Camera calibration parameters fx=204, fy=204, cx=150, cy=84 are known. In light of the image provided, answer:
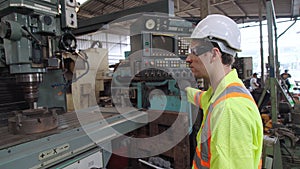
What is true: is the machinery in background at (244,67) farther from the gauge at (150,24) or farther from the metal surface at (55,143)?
the metal surface at (55,143)

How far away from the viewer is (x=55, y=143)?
0.82m

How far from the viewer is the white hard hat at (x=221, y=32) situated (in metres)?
0.80

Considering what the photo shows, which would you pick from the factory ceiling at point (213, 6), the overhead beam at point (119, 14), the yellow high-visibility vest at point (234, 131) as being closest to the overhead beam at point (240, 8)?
the factory ceiling at point (213, 6)

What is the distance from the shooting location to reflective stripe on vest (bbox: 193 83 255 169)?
0.74m

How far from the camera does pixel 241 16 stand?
782 cm

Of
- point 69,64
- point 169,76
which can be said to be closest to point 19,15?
point 169,76

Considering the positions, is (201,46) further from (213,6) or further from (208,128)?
(213,6)

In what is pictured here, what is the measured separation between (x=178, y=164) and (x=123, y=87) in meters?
0.74

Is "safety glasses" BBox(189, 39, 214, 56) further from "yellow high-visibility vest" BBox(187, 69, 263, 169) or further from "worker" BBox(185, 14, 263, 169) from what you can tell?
"yellow high-visibility vest" BBox(187, 69, 263, 169)

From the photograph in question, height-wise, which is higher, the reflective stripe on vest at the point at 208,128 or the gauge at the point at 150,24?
the gauge at the point at 150,24

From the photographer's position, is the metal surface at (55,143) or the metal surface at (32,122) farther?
the metal surface at (32,122)

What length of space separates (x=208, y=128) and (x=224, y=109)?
123 millimetres

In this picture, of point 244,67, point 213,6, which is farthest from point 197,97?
point 213,6

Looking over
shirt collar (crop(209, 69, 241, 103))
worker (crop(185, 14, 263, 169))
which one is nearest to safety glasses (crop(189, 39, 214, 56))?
worker (crop(185, 14, 263, 169))
